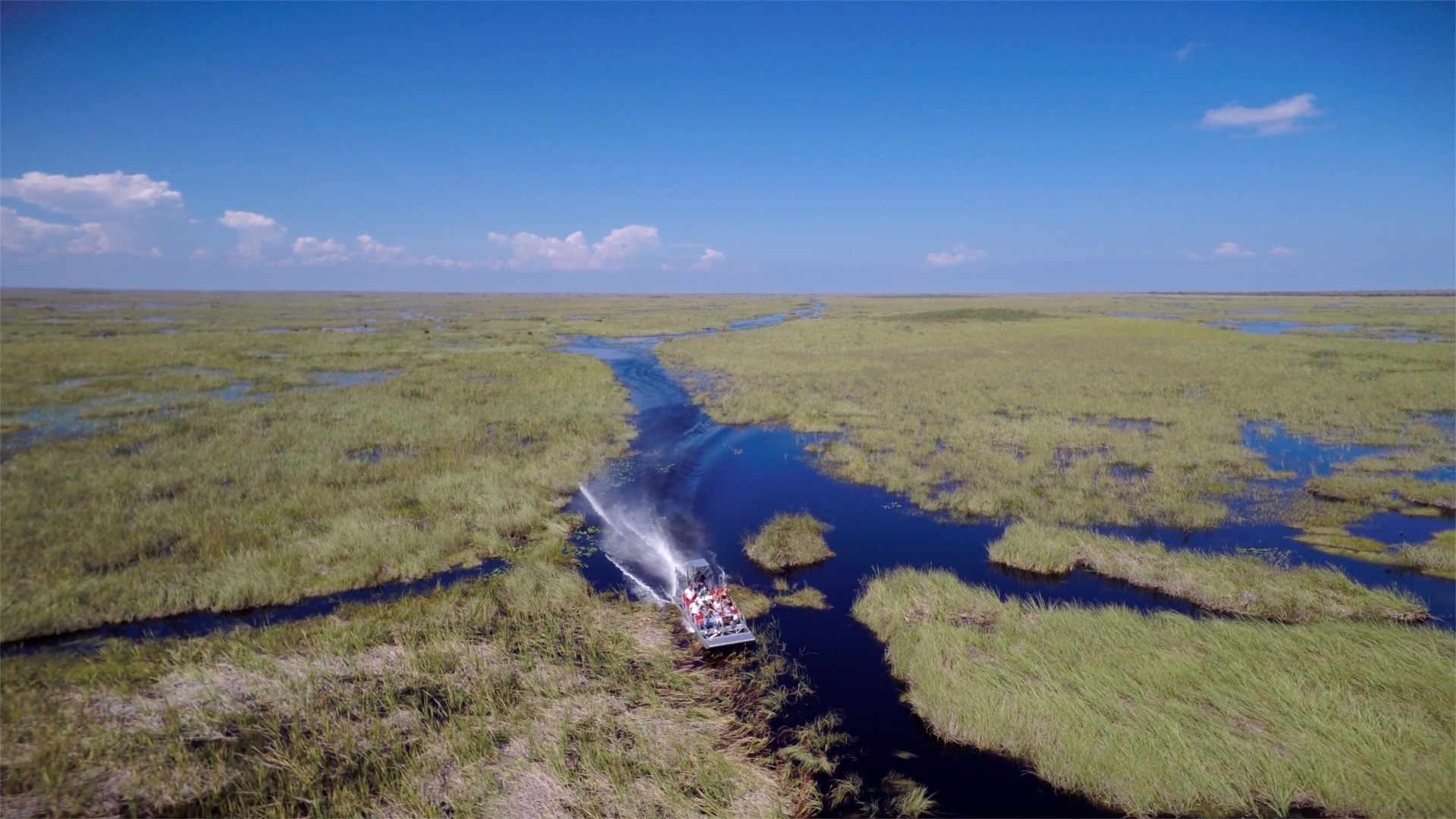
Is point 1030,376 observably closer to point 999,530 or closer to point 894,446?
point 894,446

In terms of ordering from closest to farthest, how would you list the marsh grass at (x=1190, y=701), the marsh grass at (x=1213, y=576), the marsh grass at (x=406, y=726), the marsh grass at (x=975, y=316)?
the marsh grass at (x=406, y=726) → the marsh grass at (x=1190, y=701) → the marsh grass at (x=1213, y=576) → the marsh grass at (x=975, y=316)

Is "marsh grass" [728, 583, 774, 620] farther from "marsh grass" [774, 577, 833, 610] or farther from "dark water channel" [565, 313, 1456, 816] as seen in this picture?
"dark water channel" [565, 313, 1456, 816]

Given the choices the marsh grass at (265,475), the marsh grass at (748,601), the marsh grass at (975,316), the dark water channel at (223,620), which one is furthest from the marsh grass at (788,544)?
the marsh grass at (975,316)

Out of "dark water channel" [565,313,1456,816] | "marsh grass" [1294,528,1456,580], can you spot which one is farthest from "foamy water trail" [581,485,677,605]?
"marsh grass" [1294,528,1456,580]

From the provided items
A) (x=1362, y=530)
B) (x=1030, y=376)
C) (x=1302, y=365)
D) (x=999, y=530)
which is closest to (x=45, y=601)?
(x=999, y=530)

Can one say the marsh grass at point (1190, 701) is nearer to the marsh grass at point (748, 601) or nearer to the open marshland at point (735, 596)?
the open marshland at point (735, 596)

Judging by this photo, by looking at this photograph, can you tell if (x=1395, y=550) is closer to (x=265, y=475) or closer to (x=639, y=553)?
(x=639, y=553)
